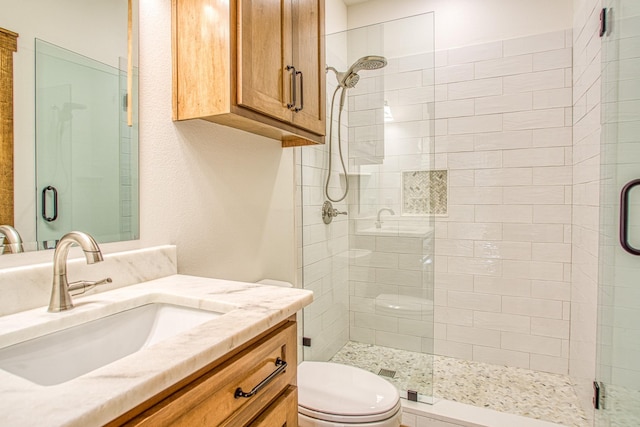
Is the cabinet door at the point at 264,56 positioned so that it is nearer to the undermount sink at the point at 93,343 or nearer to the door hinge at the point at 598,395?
the undermount sink at the point at 93,343

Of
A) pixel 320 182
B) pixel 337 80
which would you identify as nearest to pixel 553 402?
pixel 320 182

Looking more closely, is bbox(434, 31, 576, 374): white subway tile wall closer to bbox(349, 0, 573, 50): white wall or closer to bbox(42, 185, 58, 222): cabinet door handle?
bbox(349, 0, 573, 50): white wall

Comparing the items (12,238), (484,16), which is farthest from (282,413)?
(484,16)

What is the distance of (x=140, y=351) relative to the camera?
0.55m

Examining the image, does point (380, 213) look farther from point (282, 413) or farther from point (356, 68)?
point (282, 413)

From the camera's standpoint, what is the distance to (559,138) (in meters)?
2.23

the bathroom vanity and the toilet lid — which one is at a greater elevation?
the bathroom vanity

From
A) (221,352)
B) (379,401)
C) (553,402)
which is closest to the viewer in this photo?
(221,352)

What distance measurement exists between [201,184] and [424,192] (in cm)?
156

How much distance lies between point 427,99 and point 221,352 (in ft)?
6.69

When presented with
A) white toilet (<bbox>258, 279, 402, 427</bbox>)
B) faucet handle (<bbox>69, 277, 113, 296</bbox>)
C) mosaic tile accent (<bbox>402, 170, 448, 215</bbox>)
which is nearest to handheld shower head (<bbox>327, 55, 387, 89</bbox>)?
mosaic tile accent (<bbox>402, 170, 448, 215</bbox>)

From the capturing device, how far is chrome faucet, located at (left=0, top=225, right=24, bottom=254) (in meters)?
0.77

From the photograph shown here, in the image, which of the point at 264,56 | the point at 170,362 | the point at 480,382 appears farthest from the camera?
the point at 480,382

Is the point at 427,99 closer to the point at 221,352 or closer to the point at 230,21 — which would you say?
the point at 230,21
